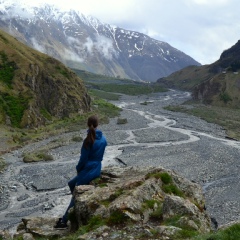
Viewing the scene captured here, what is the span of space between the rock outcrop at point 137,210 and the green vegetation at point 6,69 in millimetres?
77833

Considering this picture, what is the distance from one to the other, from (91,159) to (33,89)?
81266mm

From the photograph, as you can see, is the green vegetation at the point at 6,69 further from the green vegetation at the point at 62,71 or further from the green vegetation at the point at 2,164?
the green vegetation at the point at 2,164

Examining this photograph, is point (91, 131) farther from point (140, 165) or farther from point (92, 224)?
point (140, 165)

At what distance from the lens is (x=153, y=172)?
1752 centimetres

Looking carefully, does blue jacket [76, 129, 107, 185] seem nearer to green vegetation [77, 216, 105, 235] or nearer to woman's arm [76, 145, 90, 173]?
woman's arm [76, 145, 90, 173]

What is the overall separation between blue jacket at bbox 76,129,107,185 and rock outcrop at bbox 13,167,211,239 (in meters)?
0.51

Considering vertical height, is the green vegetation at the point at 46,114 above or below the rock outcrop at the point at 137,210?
below

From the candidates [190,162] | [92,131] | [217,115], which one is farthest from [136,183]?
[217,115]

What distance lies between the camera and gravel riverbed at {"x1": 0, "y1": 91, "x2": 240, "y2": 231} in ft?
112

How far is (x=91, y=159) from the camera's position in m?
16.0

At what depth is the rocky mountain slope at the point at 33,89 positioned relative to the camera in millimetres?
82169

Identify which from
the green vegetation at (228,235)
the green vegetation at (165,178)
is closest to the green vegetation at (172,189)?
the green vegetation at (165,178)

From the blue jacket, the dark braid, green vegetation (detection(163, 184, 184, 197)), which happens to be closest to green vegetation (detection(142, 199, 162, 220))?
green vegetation (detection(163, 184, 184, 197))

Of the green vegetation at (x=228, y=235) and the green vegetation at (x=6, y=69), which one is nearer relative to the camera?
the green vegetation at (x=228, y=235)
